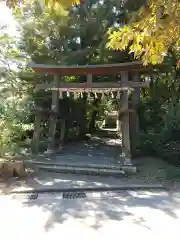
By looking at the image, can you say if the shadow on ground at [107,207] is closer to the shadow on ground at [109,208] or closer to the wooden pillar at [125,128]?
the shadow on ground at [109,208]

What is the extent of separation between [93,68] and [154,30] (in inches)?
242

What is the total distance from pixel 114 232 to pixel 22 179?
312 centimetres

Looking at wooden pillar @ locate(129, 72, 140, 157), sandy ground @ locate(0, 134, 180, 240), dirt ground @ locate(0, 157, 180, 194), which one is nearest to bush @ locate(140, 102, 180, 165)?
wooden pillar @ locate(129, 72, 140, 157)

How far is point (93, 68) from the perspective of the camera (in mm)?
7688

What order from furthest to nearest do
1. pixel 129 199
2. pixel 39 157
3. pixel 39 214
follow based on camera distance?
pixel 39 157 → pixel 129 199 → pixel 39 214

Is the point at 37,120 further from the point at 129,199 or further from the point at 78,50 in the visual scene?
the point at 129,199

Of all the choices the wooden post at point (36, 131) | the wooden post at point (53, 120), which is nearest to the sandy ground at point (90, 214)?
the wooden post at point (36, 131)

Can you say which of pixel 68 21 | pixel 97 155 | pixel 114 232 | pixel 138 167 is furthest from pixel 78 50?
pixel 114 232

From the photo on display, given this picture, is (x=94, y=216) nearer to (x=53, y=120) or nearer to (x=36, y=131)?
(x=36, y=131)

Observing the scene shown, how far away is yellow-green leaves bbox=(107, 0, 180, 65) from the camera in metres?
1.51

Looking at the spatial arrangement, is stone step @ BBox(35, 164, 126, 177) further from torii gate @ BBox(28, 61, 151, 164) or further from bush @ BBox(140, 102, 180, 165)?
bush @ BBox(140, 102, 180, 165)

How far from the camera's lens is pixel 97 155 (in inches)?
340

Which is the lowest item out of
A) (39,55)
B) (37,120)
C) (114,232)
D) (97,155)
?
(114,232)

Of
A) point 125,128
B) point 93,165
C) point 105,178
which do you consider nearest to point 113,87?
point 125,128
